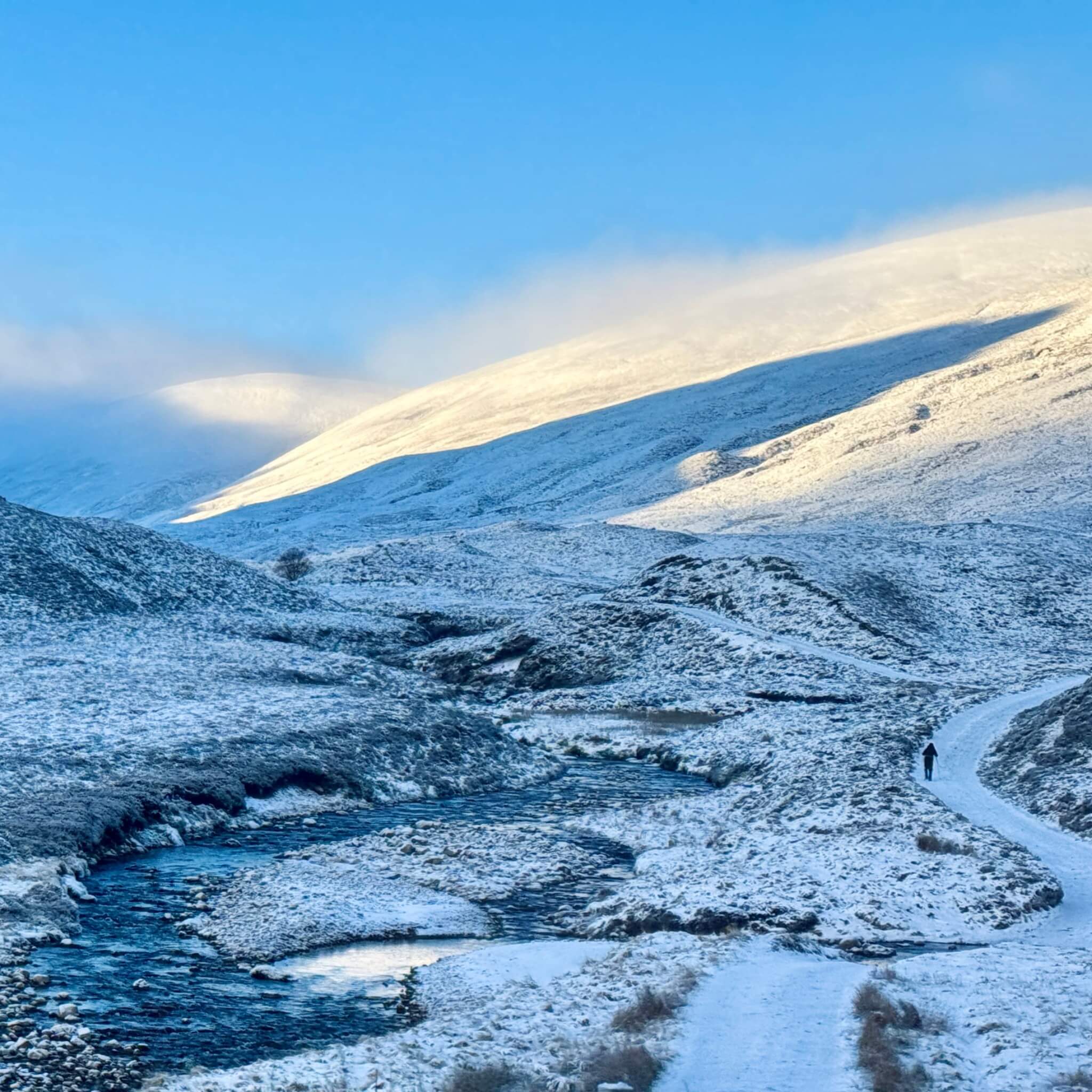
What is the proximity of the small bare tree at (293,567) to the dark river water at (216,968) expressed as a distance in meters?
62.9

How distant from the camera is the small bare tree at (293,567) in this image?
95.1 metres

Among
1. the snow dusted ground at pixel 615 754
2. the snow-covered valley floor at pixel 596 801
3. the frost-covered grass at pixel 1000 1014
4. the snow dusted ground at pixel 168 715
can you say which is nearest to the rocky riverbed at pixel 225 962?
the snow-covered valley floor at pixel 596 801

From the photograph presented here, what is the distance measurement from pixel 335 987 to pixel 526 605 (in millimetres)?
55956

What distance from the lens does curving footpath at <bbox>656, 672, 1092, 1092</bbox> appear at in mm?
16703

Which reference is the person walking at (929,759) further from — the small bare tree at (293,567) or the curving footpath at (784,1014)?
the small bare tree at (293,567)

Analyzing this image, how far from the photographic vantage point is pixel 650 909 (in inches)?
968

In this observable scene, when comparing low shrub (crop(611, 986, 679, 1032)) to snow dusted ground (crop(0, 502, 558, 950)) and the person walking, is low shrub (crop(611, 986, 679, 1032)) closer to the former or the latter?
snow dusted ground (crop(0, 502, 558, 950))

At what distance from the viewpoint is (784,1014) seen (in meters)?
18.6

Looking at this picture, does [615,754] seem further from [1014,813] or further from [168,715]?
[1014,813]

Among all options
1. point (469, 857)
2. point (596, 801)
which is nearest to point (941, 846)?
point (469, 857)

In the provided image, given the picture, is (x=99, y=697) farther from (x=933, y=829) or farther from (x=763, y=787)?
(x=933, y=829)

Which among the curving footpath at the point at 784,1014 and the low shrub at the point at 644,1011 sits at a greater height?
the low shrub at the point at 644,1011

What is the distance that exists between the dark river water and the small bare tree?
62872 millimetres

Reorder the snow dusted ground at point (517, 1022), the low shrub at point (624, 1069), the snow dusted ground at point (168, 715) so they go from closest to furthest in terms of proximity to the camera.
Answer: the low shrub at point (624, 1069), the snow dusted ground at point (517, 1022), the snow dusted ground at point (168, 715)
